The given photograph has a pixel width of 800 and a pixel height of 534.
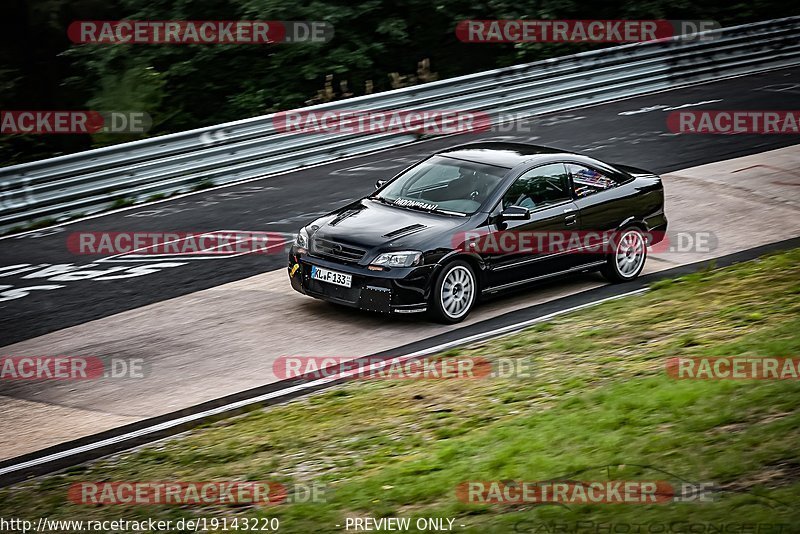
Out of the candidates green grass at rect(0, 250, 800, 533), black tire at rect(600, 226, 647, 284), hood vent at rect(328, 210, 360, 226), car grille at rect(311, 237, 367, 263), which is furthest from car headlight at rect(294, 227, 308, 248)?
black tire at rect(600, 226, 647, 284)

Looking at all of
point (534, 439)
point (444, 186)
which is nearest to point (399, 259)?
point (444, 186)

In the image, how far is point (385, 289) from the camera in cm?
1049

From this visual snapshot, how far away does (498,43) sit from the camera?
2473cm

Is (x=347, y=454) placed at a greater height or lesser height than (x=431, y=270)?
lesser

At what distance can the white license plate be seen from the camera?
10.7 m

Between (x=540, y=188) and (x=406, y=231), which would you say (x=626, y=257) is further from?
(x=406, y=231)

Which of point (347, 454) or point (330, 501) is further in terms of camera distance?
point (347, 454)

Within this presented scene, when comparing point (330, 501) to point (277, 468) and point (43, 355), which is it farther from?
point (43, 355)

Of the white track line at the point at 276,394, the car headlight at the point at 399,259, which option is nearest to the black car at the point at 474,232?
the car headlight at the point at 399,259

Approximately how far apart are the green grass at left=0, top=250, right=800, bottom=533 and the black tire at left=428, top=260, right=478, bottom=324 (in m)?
0.81

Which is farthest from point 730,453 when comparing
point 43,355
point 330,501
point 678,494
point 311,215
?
point 311,215

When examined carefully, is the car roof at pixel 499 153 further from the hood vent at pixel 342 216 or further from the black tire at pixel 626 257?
the hood vent at pixel 342 216

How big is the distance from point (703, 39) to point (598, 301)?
43.2ft

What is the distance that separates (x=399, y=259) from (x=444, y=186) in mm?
1389
